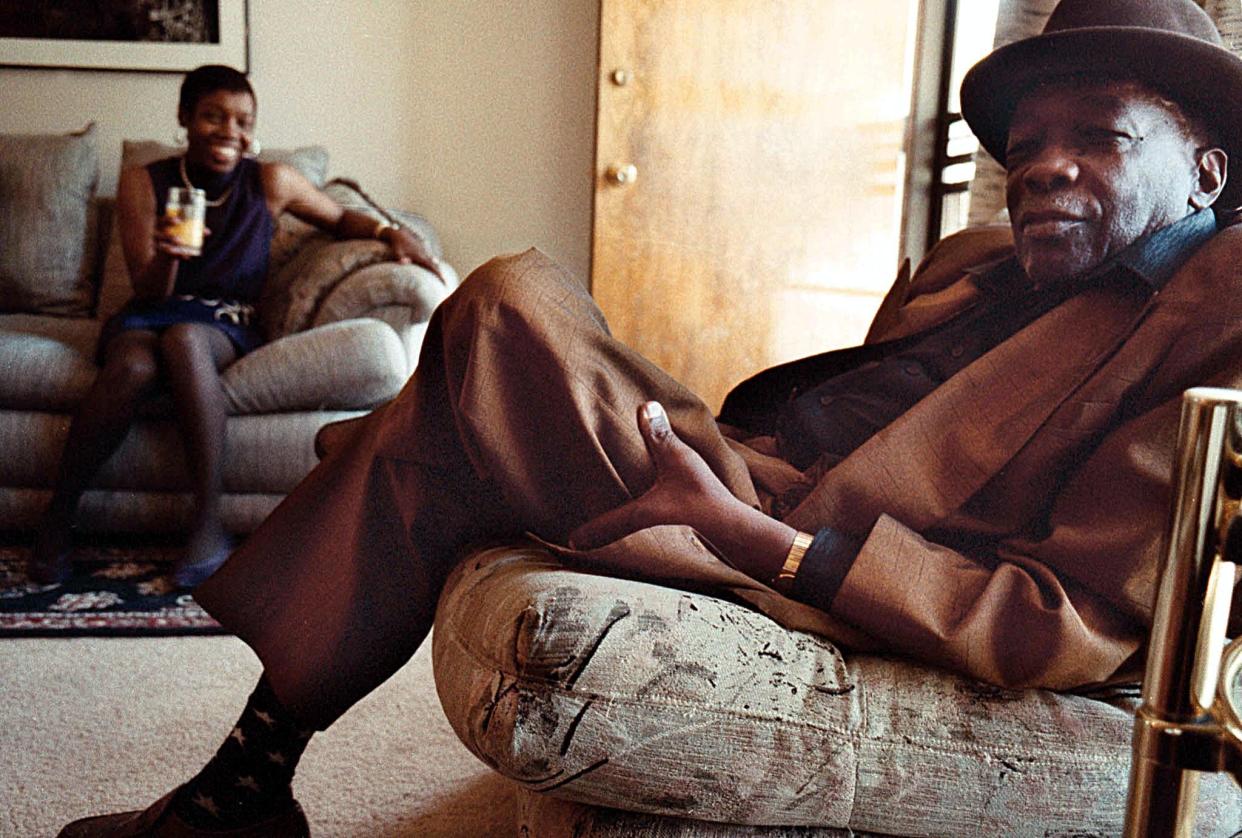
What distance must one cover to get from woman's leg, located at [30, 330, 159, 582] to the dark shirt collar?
80.3 inches

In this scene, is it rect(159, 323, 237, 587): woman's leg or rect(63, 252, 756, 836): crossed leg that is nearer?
rect(63, 252, 756, 836): crossed leg

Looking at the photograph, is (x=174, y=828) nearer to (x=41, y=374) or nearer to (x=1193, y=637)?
(x=1193, y=637)

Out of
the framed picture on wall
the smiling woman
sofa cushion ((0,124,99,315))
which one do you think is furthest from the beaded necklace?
the framed picture on wall

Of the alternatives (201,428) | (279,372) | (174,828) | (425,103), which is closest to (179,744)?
(174,828)

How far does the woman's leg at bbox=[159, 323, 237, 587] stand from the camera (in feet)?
8.01

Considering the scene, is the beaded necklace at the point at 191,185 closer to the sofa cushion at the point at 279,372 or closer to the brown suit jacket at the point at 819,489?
the sofa cushion at the point at 279,372

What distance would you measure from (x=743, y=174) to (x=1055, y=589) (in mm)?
2548

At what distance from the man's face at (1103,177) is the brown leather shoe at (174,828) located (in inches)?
40.1

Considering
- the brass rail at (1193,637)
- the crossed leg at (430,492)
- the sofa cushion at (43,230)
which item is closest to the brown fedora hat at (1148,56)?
the crossed leg at (430,492)

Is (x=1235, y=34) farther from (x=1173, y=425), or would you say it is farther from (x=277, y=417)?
(x=277, y=417)

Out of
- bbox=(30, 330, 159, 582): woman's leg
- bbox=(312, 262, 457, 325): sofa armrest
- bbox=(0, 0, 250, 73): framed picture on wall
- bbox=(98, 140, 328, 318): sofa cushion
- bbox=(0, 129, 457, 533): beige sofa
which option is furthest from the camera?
bbox=(0, 0, 250, 73): framed picture on wall

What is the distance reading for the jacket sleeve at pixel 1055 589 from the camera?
0.89 meters

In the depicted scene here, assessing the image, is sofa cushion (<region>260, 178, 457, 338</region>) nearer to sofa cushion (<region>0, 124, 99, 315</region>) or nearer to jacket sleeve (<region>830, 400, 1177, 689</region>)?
sofa cushion (<region>0, 124, 99, 315</region>)

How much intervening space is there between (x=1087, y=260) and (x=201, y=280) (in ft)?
7.08
